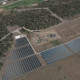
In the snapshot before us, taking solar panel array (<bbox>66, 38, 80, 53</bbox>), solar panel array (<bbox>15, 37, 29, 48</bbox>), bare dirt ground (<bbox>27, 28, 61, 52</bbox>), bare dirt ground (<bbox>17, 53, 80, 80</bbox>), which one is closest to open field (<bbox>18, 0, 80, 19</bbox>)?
bare dirt ground (<bbox>27, 28, 61, 52</bbox>)

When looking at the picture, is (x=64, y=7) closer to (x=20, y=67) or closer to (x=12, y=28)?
(x=12, y=28)

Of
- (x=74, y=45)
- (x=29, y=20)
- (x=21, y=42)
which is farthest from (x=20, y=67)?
(x=29, y=20)

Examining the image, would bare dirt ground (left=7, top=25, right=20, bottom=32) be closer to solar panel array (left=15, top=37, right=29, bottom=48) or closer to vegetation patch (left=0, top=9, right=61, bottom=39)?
vegetation patch (left=0, top=9, right=61, bottom=39)

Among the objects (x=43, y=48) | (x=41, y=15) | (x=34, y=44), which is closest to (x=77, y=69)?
(x=43, y=48)

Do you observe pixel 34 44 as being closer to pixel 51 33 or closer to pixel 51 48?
pixel 51 48

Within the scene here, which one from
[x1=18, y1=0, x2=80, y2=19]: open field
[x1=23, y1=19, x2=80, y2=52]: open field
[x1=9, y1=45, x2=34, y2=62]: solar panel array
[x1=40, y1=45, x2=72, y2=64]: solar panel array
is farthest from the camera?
[x1=18, y1=0, x2=80, y2=19]: open field
